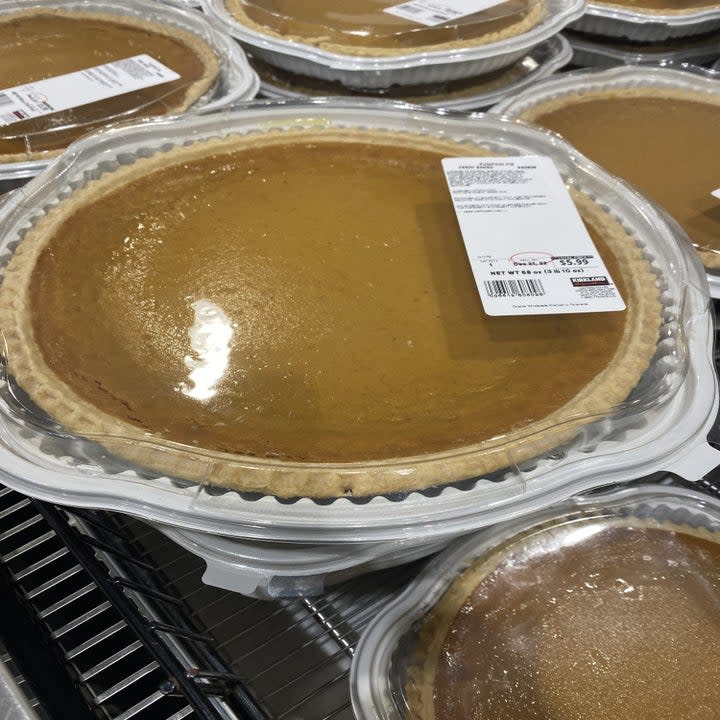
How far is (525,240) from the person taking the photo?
1.04 metres

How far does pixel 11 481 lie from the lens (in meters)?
0.79

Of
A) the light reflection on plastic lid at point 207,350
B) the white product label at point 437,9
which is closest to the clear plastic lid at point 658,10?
the white product label at point 437,9

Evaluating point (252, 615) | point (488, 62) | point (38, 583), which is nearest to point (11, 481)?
point (38, 583)

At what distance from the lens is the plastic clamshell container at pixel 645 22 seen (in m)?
1.93

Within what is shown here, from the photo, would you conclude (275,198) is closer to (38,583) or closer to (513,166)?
(513,166)

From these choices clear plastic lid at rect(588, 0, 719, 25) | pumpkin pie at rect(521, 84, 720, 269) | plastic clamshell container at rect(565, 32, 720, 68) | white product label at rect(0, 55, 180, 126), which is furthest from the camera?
plastic clamshell container at rect(565, 32, 720, 68)

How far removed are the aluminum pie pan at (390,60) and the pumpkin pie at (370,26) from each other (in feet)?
0.10

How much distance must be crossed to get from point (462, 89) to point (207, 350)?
47.5 inches

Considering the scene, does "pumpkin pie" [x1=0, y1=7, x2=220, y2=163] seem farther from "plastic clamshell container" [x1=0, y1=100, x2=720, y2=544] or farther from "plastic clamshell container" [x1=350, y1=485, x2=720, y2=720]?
"plastic clamshell container" [x1=350, y1=485, x2=720, y2=720]

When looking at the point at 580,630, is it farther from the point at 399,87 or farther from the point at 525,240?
the point at 399,87

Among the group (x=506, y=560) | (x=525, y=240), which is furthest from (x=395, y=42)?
(x=506, y=560)

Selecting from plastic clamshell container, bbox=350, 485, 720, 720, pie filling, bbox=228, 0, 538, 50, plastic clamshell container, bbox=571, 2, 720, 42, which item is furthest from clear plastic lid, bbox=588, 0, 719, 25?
plastic clamshell container, bbox=350, 485, 720, 720

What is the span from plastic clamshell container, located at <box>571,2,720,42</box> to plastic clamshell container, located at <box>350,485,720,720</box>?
152 centimetres

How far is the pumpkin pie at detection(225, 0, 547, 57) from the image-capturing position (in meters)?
1.69
